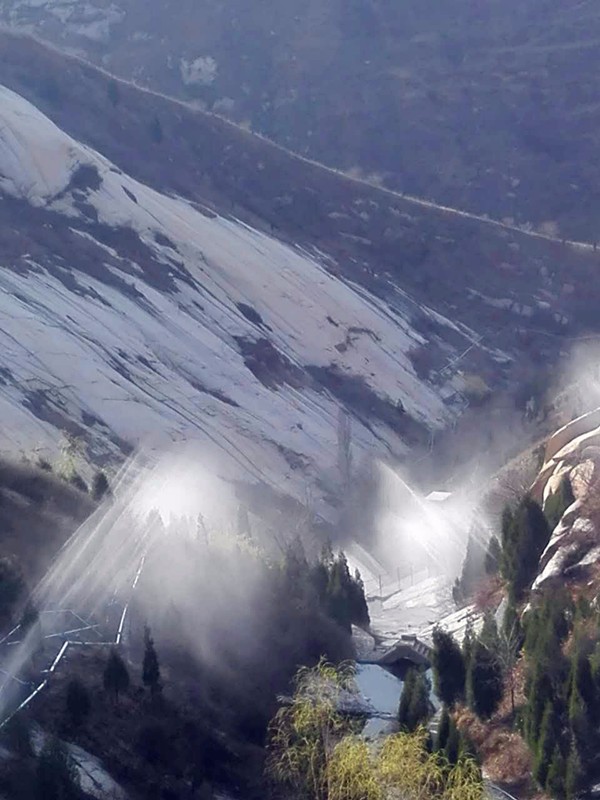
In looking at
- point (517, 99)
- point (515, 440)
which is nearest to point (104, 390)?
point (515, 440)

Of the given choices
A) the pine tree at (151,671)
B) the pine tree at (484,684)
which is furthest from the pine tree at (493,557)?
the pine tree at (151,671)

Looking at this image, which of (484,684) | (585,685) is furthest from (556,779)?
(484,684)

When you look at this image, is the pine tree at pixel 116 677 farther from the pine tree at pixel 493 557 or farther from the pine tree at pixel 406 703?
the pine tree at pixel 493 557

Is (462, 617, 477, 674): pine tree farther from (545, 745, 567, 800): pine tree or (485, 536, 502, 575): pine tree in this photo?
(485, 536, 502, 575): pine tree

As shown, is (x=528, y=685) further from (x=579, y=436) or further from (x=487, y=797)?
(x=579, y=436)

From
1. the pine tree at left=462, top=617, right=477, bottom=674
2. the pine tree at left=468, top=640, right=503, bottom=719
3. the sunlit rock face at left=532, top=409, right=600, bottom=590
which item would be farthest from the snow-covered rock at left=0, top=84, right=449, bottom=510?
the pine tree at left=468, top=640, right=503, bottom=719

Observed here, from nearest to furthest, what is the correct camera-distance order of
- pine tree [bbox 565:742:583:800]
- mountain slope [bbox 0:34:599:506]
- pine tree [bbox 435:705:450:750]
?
pine tree [bbox 565:742:583:800]
pine tree [bbox 435:705:450:750]
mountain slope [bbox 0:34:599:506]
